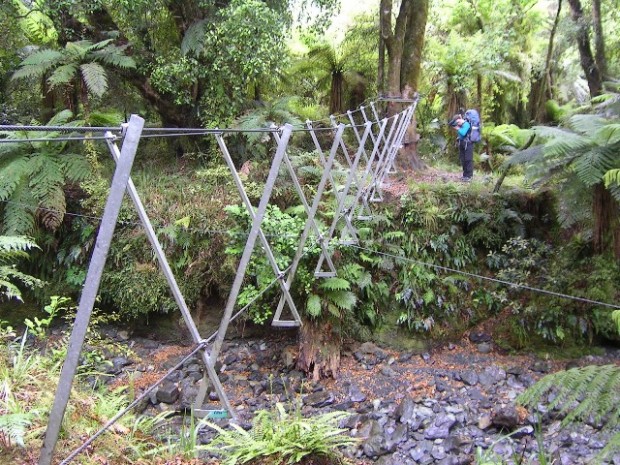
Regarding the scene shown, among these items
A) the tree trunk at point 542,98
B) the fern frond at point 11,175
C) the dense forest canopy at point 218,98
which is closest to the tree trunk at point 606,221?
the dense forest canopy at point 218,98

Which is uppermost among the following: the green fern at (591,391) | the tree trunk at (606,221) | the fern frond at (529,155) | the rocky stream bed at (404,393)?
the fern frond at (529,155)

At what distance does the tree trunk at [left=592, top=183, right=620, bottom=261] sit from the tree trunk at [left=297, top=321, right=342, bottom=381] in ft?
9.07

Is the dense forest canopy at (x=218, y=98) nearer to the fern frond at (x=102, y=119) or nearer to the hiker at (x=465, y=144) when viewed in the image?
the fern frond at (x=102, y=119)

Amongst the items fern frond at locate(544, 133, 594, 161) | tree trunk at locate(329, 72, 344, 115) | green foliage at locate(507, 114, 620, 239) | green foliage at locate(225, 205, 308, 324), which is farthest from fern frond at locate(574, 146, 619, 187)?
tree trunk at locate(329, 72, 344, 115)

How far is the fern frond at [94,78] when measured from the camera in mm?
4719

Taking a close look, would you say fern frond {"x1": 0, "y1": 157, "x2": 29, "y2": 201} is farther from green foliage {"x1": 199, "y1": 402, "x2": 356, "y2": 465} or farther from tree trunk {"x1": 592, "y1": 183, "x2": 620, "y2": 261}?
tree trunk {"x1": 592, "y1": 183, "x2": 620, "y2": 261}

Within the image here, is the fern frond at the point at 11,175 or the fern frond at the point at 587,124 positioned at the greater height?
the fern frond at the point at 587,124

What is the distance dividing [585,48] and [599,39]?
0.36 meters

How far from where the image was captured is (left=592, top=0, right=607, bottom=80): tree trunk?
5.25m

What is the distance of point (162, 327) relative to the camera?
16.7 feet

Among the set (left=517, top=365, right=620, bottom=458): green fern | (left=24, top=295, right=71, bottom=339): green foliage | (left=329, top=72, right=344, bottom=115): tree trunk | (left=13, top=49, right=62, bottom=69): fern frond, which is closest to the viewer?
(left=517, top=365, right=620, bottom=458): green fern

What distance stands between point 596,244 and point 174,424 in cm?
424

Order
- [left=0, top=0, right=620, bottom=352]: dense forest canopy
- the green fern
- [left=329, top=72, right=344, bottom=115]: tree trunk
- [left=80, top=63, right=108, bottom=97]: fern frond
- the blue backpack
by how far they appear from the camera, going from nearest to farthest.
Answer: the green fern
[left=0, top=0, right=620, bottom=352]: dense forest canopy
[left=80, top=63, right=108, bottom=97]: fern frond
the blue backpack
[left=329, top=72, right=344, bottom=115]: tree trunk

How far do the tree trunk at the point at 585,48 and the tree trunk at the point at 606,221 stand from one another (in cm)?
202
